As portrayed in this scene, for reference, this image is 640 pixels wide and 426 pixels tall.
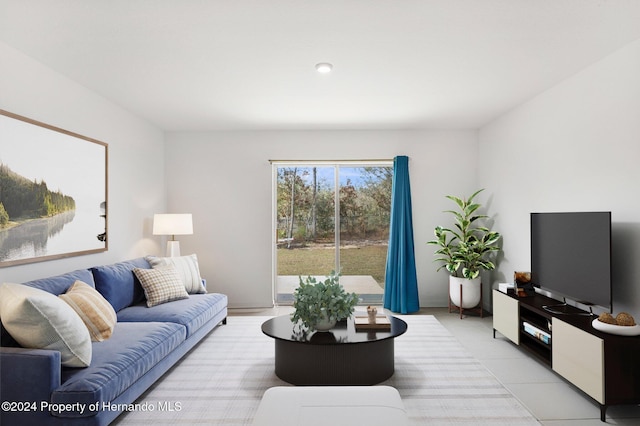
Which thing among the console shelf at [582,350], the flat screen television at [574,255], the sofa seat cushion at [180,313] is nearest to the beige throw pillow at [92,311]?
the sofa seat cushion at [180,313]

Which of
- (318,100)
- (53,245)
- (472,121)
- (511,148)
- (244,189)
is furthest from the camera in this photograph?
(244,189)

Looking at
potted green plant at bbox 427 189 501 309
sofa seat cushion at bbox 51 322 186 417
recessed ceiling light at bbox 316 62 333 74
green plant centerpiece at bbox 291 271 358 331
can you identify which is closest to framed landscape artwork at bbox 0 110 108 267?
sofa seat cushion at bbox 51 322 186 417

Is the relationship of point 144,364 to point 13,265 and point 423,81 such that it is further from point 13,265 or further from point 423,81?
point 423,81

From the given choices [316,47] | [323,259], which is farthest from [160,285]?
[316,47]

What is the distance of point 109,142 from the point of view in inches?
175

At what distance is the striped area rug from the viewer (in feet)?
8.73

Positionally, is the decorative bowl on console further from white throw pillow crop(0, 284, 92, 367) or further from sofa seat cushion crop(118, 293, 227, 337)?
white throw pillow crop(0, 284, 92, 367)

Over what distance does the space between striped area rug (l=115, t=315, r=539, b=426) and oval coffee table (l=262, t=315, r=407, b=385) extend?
172 mm

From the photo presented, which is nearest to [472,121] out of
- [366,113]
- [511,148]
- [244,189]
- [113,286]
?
[511,148]

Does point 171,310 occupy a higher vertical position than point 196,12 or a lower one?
lower

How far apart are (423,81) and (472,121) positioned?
1938mm

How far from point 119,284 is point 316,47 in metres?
2.80

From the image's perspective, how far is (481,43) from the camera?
9.87ft

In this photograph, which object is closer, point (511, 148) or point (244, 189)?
point (511, 148)
